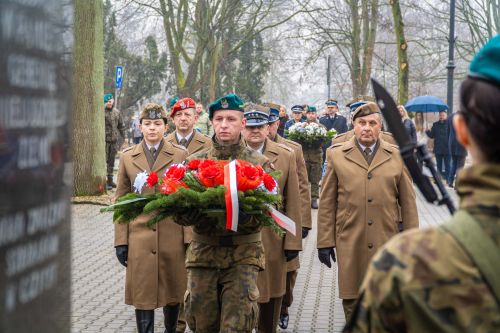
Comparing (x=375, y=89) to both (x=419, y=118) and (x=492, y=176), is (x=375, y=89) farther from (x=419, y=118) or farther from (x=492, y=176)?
(x=419, y=118)

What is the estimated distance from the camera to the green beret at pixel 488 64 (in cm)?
213

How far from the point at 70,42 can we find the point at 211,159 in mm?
3451

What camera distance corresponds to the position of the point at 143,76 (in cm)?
4169

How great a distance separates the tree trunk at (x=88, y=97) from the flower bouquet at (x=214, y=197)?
11.1 m

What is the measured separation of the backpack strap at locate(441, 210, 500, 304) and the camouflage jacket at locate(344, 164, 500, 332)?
0.04 ft

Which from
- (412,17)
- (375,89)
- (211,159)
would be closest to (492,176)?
(375,89)

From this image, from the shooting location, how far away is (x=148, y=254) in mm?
7273


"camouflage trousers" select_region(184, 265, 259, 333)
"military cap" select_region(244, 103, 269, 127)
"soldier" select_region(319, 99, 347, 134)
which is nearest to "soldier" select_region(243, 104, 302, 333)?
"military cap" select_region(244, 103, 269, 127)

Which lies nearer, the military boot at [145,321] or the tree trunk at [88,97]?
the military boot at [145,321]

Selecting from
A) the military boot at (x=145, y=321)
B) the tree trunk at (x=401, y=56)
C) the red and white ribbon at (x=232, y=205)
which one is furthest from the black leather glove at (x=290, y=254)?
the tree trunk at (x=401, y=56)

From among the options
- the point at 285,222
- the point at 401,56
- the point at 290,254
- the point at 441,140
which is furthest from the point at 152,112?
the point at 401,56

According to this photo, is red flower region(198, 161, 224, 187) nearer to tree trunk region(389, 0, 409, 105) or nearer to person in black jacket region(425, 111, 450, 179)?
person in black jacket region(425, 111, 450, 179)

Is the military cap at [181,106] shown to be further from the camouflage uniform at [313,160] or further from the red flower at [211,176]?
the camouflage uniform at [313,160]

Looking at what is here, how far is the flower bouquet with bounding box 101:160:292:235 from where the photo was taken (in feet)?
17.5
